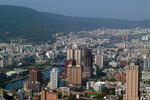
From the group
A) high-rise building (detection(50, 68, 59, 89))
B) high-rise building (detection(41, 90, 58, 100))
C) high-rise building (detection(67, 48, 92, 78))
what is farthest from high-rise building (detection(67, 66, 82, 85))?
high-rise building (detection(41, 90, 58, 100))

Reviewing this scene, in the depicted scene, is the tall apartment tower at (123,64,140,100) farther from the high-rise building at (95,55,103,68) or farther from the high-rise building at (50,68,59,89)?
the high-rise building at (95,55,103,68)

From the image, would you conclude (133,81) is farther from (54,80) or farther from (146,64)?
(146,64)

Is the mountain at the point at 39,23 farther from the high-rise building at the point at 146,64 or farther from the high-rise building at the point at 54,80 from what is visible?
the high-rise building at the point at 54,80

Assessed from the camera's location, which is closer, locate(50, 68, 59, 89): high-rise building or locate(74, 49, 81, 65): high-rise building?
locate(50, 68, 59, 89): high-rise building

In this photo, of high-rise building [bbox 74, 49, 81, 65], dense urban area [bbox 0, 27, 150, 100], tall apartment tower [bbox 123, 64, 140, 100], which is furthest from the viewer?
high-rise building [bbox 74, 49, 81, 65]

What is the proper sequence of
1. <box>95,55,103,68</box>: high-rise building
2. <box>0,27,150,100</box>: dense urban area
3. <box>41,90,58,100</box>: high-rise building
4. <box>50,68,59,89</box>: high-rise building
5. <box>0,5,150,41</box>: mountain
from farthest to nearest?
<box>0,5,150,41</box>: mountain → <box>95,55,103,68</box>: high-rise building → <box>50,68,59,89</box>: high-rise building → <box>0,27,150,100</box>: dense urban area → <box>41,90,58,100</box>: high-rise building

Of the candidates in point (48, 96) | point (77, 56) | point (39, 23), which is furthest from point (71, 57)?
point (39, 23)

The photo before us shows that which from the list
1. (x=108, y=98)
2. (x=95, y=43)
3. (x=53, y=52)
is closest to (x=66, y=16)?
(x=95, y=43)

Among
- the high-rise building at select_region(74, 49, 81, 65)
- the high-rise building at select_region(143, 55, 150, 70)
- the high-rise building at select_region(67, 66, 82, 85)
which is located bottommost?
the high-rise building at select_region(67, 66, 82, 85)

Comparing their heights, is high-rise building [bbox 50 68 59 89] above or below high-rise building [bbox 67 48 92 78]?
below
